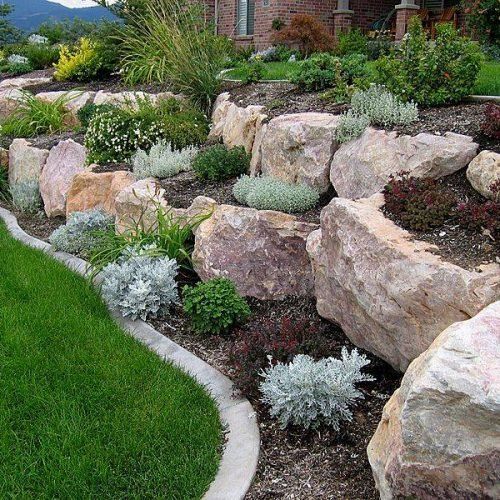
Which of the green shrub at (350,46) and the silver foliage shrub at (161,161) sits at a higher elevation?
the green shrub at (350,46)

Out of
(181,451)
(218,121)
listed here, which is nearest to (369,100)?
(218,121)

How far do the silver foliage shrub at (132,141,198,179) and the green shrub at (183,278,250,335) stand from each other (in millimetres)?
2507

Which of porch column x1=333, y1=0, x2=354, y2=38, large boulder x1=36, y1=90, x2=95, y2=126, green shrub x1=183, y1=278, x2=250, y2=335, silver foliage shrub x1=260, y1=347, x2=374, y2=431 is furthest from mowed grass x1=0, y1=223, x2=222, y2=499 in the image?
porch column x1=333, y1=0, x2=354, y2=38

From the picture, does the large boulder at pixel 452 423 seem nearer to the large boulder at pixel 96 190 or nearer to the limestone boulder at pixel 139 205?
the limestone boulder at pixel 139 205

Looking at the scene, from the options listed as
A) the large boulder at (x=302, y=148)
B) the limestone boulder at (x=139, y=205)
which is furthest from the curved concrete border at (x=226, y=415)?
the large boulder at (x=302, y=148)

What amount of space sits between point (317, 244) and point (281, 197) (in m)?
1.07

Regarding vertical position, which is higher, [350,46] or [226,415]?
[350,46]

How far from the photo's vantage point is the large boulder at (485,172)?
14.1 feet

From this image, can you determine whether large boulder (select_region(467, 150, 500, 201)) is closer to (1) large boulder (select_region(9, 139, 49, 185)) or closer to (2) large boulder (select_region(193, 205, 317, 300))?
(2) large boulder (select_region(193, 205, 317, 300))

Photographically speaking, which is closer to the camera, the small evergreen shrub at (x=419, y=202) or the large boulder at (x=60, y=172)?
the small evergreen shrub at (x=419, y=202)

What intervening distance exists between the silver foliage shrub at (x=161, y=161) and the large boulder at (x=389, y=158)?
2165mm

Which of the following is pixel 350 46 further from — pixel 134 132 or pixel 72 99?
pixel 134 132

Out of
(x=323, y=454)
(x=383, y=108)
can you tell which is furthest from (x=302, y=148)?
(x=323, y=454)

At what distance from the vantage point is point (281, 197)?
5527 mm
